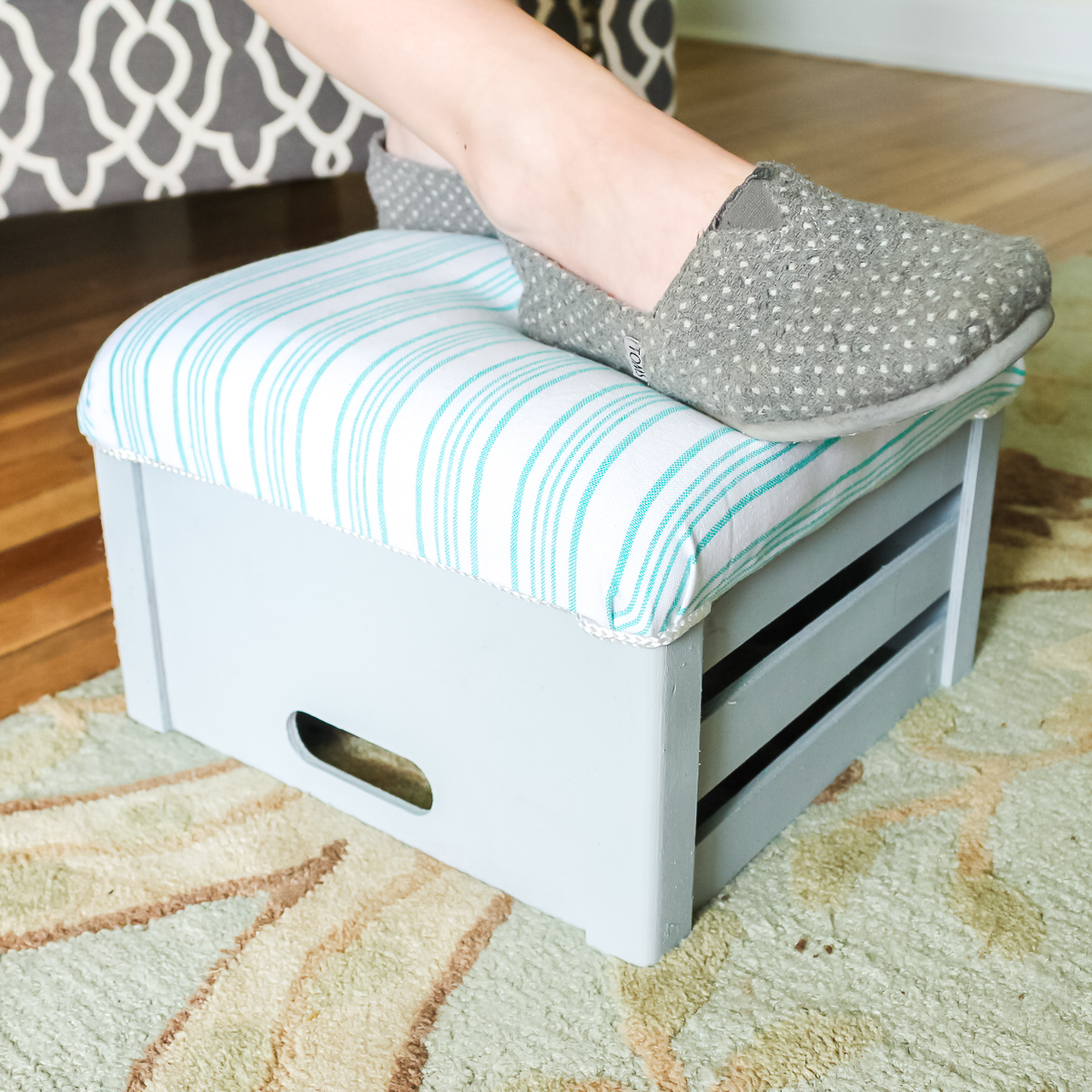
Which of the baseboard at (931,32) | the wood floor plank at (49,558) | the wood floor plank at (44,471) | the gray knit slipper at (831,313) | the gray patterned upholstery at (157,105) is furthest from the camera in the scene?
the baseboard at (931,32)

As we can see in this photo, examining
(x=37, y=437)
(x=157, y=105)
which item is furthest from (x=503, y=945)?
(x=157, y=105)

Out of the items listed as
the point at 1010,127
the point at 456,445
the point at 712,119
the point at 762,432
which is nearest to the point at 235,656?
the point at 456,445

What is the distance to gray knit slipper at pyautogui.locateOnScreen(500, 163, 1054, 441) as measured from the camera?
0.56 meters

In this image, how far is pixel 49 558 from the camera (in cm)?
111

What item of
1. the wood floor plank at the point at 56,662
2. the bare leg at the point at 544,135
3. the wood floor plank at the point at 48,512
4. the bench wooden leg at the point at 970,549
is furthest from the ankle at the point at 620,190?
the wood floor plank at the point at 48,512

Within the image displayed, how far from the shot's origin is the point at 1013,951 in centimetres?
69

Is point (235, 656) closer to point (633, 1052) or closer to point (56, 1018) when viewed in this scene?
point (56, 1018)

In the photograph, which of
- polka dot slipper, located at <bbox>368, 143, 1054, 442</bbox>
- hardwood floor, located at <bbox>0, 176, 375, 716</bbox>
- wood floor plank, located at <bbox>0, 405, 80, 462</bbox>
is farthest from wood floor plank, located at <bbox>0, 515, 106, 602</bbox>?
polka dot slipper, located at <bbox>368, 143, 1054, 442</bbox>

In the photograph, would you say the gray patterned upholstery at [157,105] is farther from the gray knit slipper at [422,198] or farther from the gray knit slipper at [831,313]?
the gray knit slipper at [831,313]

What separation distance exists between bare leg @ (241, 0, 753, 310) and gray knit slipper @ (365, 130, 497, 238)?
170mm

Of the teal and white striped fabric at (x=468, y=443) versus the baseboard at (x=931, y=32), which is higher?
the teal and white striped fabric at (x=468, y=443)

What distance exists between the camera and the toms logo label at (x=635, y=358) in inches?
26.3

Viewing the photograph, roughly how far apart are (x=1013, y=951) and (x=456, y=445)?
1.38ft

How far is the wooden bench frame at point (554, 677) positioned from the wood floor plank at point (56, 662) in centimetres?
10
